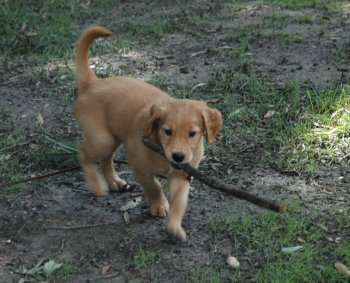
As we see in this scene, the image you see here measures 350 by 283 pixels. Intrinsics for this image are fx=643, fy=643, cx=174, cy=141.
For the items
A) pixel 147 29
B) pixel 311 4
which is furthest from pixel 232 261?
pixel 311 4

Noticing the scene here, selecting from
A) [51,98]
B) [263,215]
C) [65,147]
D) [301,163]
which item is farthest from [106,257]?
[51,98]

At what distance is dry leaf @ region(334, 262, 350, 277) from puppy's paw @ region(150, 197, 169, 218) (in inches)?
46.8

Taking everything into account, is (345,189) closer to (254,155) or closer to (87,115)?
(254,155)

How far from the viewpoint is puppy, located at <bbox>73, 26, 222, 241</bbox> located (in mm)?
3740

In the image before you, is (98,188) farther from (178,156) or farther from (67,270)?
(178,156)

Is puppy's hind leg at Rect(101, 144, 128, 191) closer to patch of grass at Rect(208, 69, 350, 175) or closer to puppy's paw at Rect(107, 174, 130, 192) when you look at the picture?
puppy's paw at Rect(107, 174, 130, 192)

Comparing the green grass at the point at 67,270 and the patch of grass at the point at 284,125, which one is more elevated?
the patch of grass at the point at 284,125

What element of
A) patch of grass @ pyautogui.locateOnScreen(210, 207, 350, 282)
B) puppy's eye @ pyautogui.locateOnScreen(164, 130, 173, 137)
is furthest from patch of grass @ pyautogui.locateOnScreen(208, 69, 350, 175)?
puppy's eye @ pyautogui.locateOnScreen(164, 130, 173, 137)

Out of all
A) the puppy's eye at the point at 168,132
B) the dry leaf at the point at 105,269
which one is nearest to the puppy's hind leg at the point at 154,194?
the puppy's eye at the point at 168,132

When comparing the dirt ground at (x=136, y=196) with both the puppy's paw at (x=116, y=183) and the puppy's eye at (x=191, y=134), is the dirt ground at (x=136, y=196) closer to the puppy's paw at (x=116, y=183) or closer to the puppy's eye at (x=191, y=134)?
the puppy's paw at (x=116, y=183)

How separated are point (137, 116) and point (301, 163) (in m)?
1.44

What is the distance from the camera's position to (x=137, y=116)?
4191mm

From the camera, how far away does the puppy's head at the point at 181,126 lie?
3.67 metres

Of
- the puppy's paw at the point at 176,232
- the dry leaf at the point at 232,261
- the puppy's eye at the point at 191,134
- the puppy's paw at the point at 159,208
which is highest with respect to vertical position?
the puppy's eye at the point at 191,134
